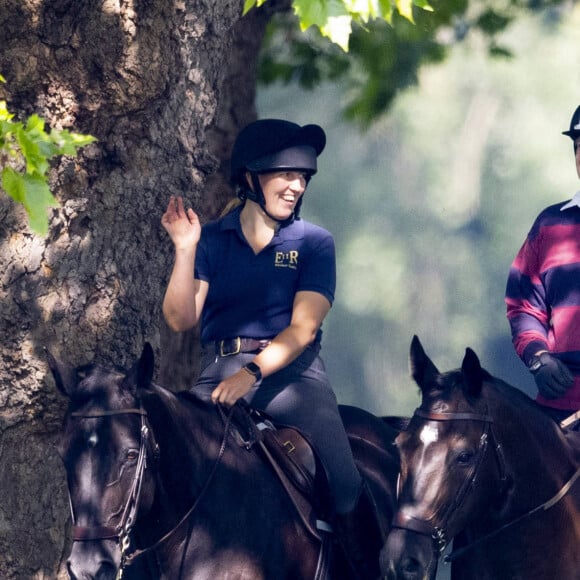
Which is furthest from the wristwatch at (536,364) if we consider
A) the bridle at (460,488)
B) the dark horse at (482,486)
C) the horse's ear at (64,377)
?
the horse's ear at (64,377)

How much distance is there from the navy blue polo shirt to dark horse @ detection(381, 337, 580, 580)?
1060mm

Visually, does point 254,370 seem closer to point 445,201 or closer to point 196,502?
point 196,502

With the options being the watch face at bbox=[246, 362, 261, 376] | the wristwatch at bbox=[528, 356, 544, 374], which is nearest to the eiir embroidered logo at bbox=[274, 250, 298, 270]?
the watch face at bbox=[246, 362, 261, 376]

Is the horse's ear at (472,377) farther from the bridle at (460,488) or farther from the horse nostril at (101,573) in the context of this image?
the horse nostril at (101,573)

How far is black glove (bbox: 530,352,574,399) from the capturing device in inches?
236

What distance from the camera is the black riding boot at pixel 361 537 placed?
6324 millimetres

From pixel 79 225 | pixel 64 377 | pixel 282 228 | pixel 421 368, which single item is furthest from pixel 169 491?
pixel 79 225

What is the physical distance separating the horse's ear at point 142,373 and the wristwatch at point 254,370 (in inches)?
21.6

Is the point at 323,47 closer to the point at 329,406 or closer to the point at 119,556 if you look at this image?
the point at 329,406

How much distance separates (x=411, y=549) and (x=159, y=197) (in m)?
3.19

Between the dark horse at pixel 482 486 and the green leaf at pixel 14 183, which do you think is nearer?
the dark horse at pixel 482 486

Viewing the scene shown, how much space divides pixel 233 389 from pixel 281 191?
114 centimetres

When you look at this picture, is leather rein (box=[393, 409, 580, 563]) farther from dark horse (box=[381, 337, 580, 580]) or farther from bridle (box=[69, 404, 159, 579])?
bridle (box=[69, 404, 159, 579])

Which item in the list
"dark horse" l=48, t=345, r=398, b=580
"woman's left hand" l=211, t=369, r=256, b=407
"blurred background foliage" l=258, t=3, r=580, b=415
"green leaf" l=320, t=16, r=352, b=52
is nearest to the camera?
"dark horse" l=48, t=345, r=398, b=580
